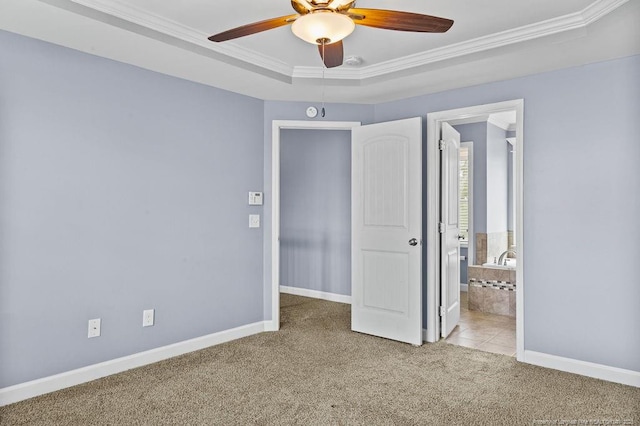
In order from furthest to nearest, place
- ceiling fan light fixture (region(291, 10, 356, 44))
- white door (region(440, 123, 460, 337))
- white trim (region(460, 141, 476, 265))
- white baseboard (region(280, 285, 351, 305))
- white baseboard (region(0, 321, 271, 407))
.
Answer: white trim (region(460, 141, 476, 265))
white baseboard (region(280, 285, 351, 305))
white door (region(440, 123, 460, 337))
white baseboard (region(0, 321, 271, 407))
ceiling fan light fixture (region(291, 10, 356, 44))

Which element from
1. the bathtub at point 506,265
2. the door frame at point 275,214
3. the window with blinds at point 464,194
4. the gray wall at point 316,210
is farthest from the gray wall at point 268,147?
the bathtub at point 506,265

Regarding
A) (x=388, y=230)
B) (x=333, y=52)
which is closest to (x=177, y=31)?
(x=333, y=52)

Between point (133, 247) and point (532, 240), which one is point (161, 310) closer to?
point (133, 247)

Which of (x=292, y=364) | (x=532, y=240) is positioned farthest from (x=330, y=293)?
(x=532, y=240)

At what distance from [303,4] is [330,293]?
4281 mm

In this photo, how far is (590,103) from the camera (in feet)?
10.4

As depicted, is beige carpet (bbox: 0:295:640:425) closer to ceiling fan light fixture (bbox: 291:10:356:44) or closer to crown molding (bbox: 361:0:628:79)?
ceiling fan light fixture (bbox: 291:10:356:44)

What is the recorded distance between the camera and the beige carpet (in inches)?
98.7

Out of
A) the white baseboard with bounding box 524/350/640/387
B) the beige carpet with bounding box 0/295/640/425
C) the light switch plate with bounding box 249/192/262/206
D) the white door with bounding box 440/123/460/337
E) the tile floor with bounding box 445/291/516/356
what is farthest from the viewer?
the light switch plate with bounding box 249/192/262/206

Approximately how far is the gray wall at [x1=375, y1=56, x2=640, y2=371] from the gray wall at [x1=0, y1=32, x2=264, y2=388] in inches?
98.0

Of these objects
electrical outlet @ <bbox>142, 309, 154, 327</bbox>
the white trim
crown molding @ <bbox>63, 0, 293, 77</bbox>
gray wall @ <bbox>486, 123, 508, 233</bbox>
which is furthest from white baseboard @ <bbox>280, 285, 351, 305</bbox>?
crown molding @ <bbox>63, 0, 293, 77</bbox>

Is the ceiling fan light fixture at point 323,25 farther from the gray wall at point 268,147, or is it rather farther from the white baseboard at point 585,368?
the white baseboard at point 585,368

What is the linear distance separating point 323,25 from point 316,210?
13.4 ft

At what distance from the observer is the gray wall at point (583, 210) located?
3012mm
